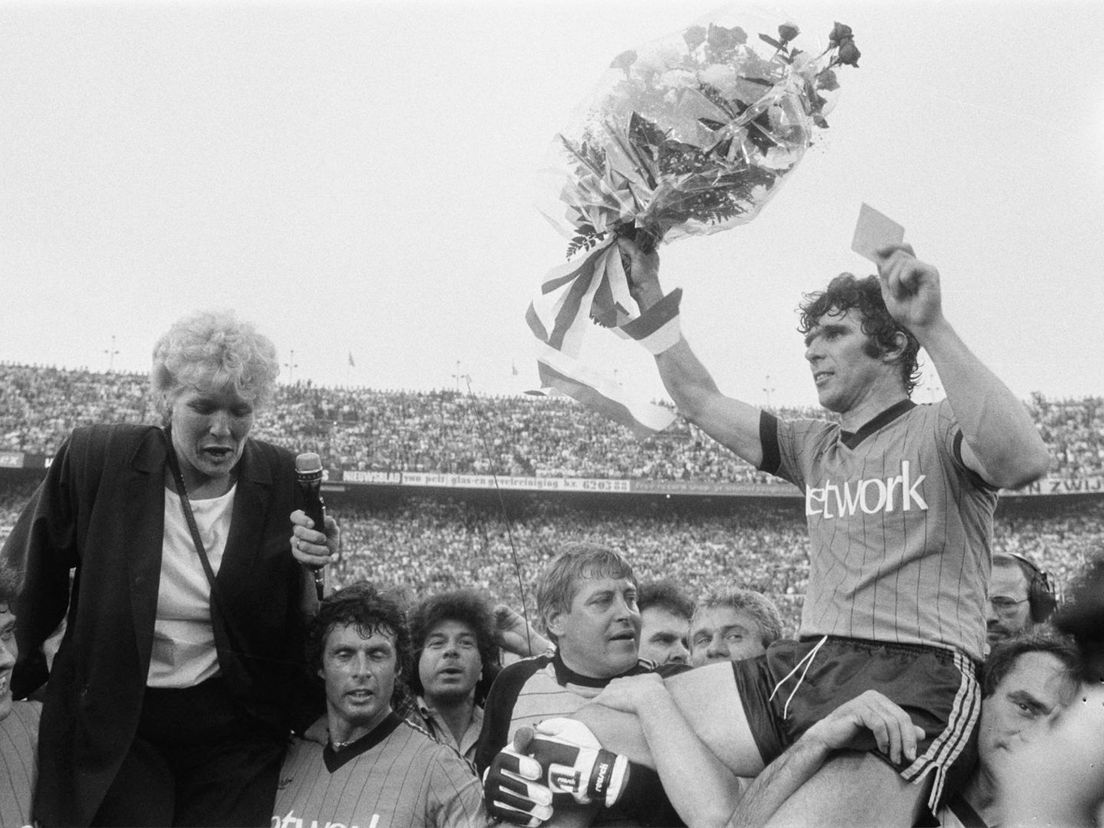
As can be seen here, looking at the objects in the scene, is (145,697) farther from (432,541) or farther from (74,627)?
(432,541)

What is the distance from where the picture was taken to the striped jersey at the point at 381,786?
9.52 feet

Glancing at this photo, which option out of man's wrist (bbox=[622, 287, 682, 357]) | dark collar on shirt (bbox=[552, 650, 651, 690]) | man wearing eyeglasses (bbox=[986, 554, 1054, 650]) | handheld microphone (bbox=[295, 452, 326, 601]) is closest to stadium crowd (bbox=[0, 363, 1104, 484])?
man wearing eyeglasses (bbox=[986, 554, 1054, 650])

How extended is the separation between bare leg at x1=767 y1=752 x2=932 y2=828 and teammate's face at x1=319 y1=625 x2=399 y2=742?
4.77 ft

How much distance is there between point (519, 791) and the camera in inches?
93.1

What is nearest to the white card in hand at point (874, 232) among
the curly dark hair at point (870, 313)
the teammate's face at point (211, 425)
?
the curly dark hair at point (870, 313)

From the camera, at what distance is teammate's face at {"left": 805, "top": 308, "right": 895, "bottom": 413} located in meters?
2.69

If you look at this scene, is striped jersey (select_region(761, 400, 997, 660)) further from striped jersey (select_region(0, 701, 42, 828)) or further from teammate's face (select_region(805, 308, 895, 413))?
striped jersey (select_region(0, 701, 42, 828))

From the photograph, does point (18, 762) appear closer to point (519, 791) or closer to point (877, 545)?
point (519, 791)

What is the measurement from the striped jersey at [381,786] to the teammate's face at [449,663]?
3.09ft

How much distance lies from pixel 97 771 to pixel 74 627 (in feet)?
1.39

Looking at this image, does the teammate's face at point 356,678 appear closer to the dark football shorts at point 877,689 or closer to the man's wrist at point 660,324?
the dark football shorts at point 877,689

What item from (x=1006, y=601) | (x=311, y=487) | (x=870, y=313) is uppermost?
(x=870, y=313)

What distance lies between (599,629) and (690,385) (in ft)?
3.05

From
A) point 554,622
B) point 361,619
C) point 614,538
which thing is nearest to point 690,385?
point 554,622
